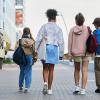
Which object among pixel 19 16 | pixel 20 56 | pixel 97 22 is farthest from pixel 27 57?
pixel 19 16

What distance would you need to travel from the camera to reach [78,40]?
1245cm

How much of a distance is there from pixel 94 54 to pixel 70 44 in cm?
69

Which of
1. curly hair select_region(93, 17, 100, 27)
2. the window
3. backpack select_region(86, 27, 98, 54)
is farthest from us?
the window

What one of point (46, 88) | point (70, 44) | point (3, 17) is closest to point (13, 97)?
point (46, 88)

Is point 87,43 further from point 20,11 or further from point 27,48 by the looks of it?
point 20,11

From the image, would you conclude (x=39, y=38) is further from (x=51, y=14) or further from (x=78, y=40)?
(x=78, y=40)

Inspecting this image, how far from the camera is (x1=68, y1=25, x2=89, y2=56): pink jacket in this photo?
12375mm

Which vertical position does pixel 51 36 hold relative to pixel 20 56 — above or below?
above

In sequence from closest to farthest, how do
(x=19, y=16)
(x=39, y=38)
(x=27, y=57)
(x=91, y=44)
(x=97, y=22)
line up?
(x=39, y=38), (x=91, y=44), (x=97, y=22), (x=27, y=57), (x=19, y=16)

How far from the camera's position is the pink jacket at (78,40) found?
40.6 ft

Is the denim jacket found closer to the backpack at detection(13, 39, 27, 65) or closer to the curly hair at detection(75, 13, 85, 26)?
the curly hair at detection(75, 13, 85, 26)

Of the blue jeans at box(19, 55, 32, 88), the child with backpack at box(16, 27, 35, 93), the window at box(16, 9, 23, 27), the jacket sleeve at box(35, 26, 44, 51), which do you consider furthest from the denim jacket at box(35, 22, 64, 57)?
the window at box(16, 9, 23, 27)

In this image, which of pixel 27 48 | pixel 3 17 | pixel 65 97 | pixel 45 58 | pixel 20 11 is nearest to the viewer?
pixel 65 97

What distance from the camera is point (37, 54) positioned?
41.1 ft
